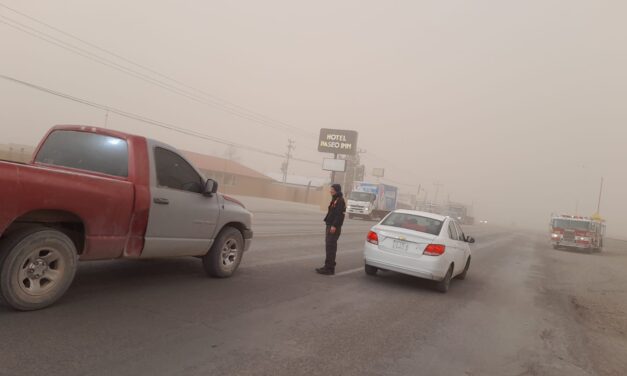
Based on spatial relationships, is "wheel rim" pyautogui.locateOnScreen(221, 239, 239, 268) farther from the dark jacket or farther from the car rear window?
Answer: the car rear window

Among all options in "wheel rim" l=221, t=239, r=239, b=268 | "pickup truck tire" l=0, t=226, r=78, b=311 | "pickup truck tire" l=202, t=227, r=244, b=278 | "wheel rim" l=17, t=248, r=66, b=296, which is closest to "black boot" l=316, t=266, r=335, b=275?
"pickup truck tire" l=202, t=227, r=244, b=278

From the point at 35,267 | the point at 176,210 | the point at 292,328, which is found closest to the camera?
the point at 35,267

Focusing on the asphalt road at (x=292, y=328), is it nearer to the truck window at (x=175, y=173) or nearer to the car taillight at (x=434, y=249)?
the car taillight at (x=434, y=249)

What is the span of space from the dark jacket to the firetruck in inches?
1006

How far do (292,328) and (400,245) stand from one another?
400 centimetres

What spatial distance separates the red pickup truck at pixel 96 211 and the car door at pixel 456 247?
4572 millimetres

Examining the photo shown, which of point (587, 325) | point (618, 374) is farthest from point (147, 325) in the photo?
point (587, 325)

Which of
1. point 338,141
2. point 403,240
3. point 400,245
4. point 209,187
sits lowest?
point 400,245

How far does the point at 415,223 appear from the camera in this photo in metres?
9.69

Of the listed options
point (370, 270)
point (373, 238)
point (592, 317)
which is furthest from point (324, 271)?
point (592, 317)

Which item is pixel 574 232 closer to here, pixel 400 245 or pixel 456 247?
Result: pixel 456 247

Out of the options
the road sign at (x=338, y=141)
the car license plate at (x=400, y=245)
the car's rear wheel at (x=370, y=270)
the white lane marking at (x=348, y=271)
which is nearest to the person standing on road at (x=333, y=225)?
the white lane marking at (x=348, y=271)

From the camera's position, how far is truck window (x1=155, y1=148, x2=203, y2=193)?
6345mm

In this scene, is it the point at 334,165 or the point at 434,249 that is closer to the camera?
the point at 434,249
